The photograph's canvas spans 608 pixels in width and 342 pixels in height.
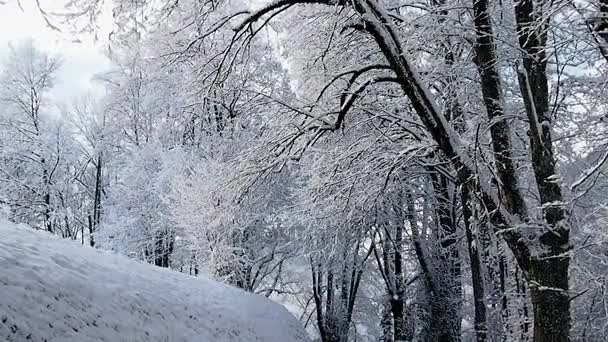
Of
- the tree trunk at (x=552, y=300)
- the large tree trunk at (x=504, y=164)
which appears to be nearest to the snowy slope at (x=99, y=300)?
the large tree trunk at (x=504, y=164)

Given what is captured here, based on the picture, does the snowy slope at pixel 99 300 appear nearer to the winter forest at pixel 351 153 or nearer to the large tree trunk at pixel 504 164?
the winter forest at pixel 351 153

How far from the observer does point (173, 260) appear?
20.8 metres

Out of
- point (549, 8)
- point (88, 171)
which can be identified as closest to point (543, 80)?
point (549, 8)

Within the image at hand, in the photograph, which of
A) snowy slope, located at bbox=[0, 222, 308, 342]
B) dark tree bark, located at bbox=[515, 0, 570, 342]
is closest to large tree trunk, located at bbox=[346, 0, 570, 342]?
dark tree bark, located at bbox=[515, 0, 570, 342]

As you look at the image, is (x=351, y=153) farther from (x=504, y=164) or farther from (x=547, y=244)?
(x=547, y=244)

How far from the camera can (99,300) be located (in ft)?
20.0

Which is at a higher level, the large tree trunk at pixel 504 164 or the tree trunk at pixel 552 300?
the large tree trunk at pixel 504 164

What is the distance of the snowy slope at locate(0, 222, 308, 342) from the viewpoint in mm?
4812

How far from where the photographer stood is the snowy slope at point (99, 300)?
4812 mm

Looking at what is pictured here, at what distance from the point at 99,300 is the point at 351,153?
170 inches

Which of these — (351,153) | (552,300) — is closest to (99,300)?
(351,153)

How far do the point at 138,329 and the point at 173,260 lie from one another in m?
15.0

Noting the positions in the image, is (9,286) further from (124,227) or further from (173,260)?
(173,260)

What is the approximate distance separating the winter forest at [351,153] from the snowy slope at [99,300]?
174cm
